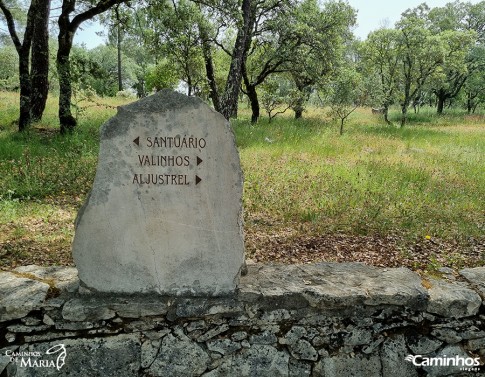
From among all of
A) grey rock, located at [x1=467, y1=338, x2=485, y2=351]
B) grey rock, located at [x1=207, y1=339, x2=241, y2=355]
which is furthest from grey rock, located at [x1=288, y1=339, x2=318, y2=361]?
grey rock, located at [x1=467, y1=338, x2=485, y2=351]

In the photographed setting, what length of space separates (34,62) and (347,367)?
1174 centimetres

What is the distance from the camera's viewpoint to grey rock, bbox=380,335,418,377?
2967 mm

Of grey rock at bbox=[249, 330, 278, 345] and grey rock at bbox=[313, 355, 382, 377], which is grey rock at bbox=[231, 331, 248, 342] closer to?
grey rock at bbox=[249, 330, 278, 345]

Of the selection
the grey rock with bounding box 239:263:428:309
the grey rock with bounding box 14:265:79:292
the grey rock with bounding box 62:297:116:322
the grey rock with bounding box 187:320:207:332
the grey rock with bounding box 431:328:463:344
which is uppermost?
the grey rock with bounding box 239:263:428:309

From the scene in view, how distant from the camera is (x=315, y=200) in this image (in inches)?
245

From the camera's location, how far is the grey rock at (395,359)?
2967 millimetres

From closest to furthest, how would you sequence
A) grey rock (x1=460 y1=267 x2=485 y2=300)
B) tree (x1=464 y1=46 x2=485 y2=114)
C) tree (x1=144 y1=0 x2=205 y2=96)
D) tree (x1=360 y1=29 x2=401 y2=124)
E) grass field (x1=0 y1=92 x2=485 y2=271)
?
1. grey rock (x1=460 y1=267 x2=485 y2=300)
2. grass field (x1=0 y1=92 x2=485 y2=271)
3. tree (x1=144 y1=0 x2=205 y2=96)
4. tree (x1=360 y1=29 x2=401 y2=124)
5. tree (x1=464 y1=46 x2=485 y2=114)

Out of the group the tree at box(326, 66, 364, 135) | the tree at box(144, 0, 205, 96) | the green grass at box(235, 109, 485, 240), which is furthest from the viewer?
the tree at box(326, 66, 364, 135)

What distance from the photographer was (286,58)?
49.1 ft

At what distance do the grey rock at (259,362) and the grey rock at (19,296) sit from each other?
142cm

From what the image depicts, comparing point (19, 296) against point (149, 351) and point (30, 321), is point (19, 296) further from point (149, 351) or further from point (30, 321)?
point (149, 351)

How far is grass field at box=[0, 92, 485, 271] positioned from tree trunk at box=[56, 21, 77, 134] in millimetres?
445

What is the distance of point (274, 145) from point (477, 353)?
305 inches

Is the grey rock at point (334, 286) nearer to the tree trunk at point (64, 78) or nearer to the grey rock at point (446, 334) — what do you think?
the grey rock at point (446, 334)
